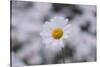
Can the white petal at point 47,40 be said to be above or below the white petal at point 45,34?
below

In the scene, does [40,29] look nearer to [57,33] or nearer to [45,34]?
[45,34]

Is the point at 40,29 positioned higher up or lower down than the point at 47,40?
higher up

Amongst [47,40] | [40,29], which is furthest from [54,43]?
[40,29]

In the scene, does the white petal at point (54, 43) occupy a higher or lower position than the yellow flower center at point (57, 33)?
lower

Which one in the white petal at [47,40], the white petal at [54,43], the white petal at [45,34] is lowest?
the white petal at [54,43]
